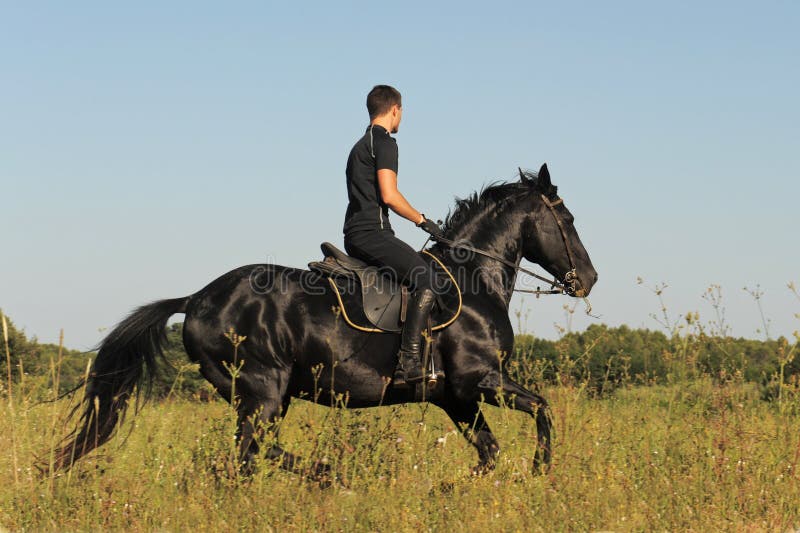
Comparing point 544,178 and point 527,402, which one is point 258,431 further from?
point 544,178

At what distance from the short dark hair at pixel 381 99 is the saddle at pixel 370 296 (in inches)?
50.0

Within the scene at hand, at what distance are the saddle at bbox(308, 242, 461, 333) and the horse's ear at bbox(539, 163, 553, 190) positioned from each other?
1455 mm

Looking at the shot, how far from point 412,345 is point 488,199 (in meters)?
1.88

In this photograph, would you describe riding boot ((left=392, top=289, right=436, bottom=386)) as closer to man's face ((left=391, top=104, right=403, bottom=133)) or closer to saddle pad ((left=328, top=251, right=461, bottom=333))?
saddle pad ((left=328, top=251, right=461, bottom=333))

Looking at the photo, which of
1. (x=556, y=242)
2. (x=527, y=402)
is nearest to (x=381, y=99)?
(x=556, y=242)

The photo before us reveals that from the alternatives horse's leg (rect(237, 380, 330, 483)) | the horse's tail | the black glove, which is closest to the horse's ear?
the black glove

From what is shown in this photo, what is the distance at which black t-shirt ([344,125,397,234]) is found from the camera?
23.4 feet

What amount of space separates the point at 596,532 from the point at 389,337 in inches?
99.6

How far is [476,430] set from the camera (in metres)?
7.42

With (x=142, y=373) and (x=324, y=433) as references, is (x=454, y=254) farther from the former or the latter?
(x=142, y=373)

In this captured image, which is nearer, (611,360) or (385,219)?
(385,219)

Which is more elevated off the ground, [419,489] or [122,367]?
[122,367]

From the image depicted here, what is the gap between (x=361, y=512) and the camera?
537cm

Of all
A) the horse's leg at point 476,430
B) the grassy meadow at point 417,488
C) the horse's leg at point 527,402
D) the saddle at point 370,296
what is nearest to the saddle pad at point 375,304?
the saddle at point 370,296
